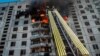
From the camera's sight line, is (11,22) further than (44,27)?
Yes

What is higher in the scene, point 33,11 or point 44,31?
point 33,11

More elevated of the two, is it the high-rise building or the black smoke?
the black smoke

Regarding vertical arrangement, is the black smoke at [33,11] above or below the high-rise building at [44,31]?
above

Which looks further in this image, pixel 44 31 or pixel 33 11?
pixel 33 11

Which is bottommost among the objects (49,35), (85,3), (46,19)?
(49,35)

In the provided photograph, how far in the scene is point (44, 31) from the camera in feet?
180

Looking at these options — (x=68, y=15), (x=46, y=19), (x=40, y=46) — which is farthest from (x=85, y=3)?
(x=40, y=46)

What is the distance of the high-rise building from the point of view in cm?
5109

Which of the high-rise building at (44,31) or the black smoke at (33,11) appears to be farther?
the black smoke at (33,11)

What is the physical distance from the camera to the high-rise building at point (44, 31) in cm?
5109

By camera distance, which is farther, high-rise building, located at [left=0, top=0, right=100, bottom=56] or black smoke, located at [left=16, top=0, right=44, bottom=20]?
black smoke, located at [left=16, top=0, right=44, bottom=20]

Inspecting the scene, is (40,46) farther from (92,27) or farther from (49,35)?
(92,27)

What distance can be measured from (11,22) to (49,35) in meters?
13.4

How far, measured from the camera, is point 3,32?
5719 cm
